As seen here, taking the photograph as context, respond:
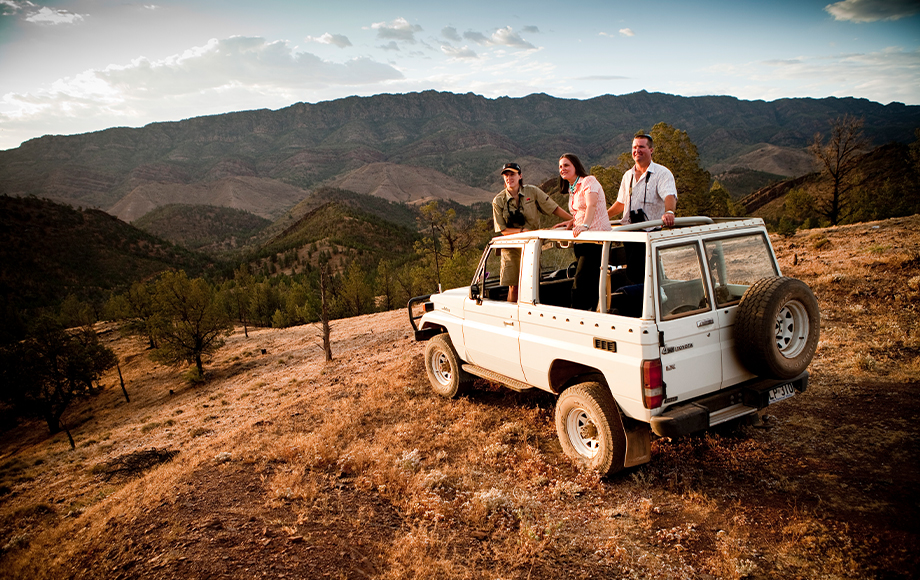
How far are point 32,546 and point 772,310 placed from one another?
8692 mm

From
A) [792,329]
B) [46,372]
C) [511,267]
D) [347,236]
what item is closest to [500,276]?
[511,267]

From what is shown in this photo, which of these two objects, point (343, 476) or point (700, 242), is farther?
point (343, 476)

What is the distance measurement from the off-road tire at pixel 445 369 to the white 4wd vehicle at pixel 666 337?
200 cm

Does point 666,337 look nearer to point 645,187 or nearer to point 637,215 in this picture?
point 637,215

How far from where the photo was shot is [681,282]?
4.57 m

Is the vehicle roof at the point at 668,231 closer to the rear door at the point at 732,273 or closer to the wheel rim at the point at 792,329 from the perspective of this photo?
the rear door at the point at 732,273

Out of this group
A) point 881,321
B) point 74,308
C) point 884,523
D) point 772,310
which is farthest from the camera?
point 74,308

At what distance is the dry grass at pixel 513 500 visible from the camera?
390 centimetres

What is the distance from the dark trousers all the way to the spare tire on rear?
152 centimetres

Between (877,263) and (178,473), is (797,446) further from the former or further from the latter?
(877,263)

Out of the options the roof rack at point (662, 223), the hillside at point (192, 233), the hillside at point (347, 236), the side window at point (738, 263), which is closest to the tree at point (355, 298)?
the hillside at point (347, 236)

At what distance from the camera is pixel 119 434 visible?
75.9 feet

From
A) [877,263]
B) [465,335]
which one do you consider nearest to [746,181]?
[877,263]

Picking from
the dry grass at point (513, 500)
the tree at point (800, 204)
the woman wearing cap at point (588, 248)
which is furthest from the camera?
the tree at point (800, 204)
